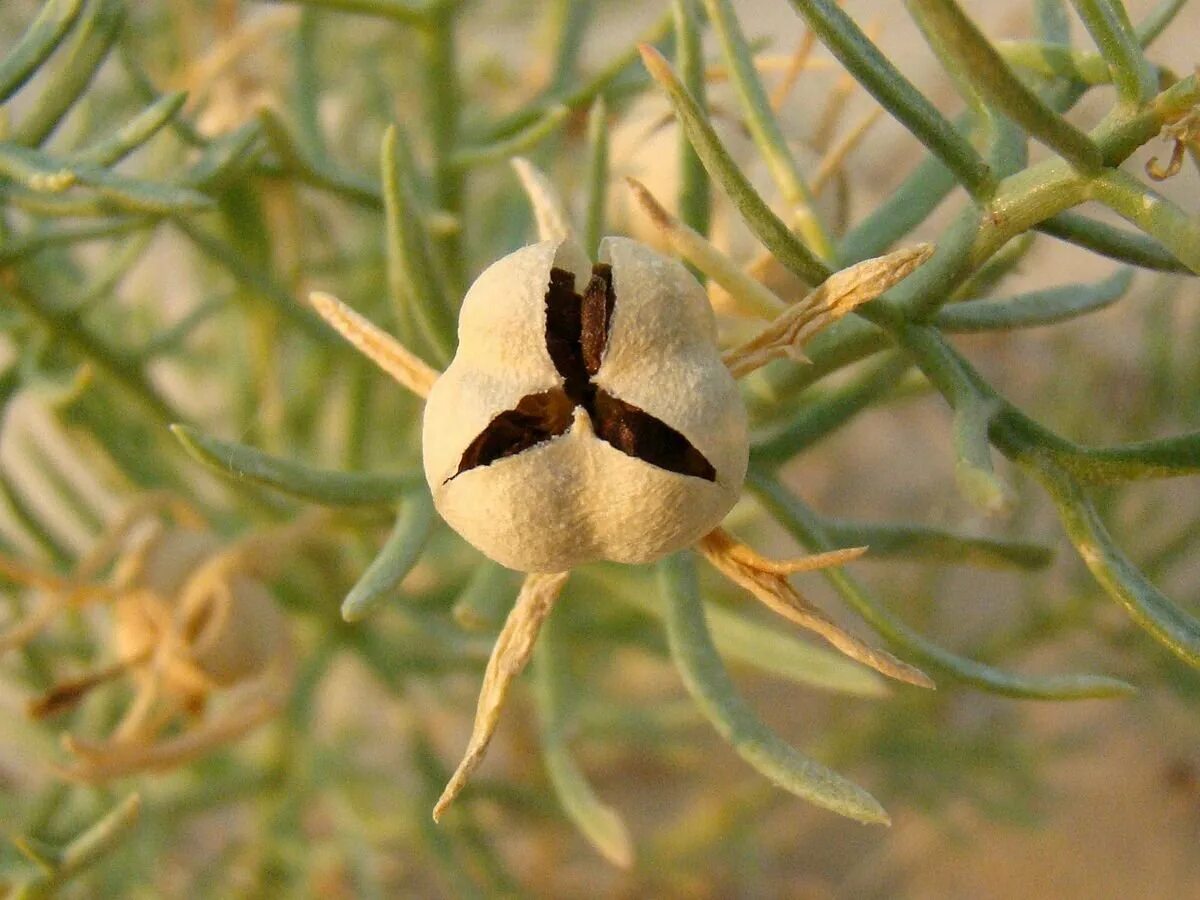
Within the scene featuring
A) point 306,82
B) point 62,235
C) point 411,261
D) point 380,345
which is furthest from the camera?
point 306,82

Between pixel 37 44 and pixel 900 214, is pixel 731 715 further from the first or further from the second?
pixel 37 44

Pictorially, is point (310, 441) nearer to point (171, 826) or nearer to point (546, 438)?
point (171, 826)

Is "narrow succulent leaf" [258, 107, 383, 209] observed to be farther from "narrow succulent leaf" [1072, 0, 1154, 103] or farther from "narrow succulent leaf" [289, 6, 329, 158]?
"narrow succulent leaf" [1072, 0, 1154, 103]

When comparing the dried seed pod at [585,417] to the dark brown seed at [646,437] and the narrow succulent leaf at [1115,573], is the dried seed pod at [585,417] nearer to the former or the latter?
the dark brown seed at [646,437]

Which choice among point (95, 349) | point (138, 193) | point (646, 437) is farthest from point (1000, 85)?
point (95, 349)

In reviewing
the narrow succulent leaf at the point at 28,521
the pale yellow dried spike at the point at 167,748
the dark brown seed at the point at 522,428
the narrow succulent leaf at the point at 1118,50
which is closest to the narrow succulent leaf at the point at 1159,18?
the narrow succulent leaf at the point at 1118,50

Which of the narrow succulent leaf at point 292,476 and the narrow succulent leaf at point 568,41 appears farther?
the narrow succulent leaf at point 568,41
